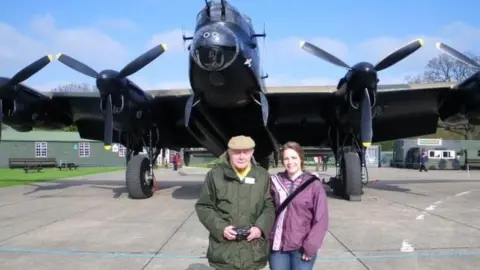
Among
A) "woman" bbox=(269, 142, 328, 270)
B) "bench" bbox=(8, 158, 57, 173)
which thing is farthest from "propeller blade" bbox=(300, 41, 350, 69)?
"bench" bbox=(8, 158, 57, 173)

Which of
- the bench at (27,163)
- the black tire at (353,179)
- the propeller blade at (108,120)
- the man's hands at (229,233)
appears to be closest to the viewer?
the man's hands at (229,233)

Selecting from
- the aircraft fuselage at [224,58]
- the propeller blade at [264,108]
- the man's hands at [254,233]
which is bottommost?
the man's hands at [254,233]

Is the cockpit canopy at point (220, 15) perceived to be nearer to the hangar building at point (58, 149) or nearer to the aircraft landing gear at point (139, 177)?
the aircraft landing gear at point (139, 177)

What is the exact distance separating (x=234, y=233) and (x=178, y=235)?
190 inches

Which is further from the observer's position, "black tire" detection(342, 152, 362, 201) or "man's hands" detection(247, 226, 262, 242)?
"black tire" detection(342, 152, 362, 201)

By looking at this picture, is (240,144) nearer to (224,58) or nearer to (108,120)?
(224,58)

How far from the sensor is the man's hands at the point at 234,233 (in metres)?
3.51

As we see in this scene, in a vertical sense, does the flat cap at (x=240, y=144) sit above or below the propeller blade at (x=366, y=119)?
below

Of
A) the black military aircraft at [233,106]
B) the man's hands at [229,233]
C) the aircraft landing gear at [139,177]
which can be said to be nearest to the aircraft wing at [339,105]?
the black military aircraft at [233,106]

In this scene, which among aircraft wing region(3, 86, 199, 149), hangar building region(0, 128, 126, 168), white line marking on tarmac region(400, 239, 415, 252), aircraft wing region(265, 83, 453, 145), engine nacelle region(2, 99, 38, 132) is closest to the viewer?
white line marking on tarmac region(400, 239, 415, 252)

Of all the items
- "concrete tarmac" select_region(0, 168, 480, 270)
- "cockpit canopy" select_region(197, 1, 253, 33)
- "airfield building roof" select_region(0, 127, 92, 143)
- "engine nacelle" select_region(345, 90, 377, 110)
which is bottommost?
"concrete tarmac" select_region(0, 168, 480, 270)

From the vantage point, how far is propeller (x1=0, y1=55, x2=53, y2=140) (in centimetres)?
1383

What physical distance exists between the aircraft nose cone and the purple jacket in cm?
662

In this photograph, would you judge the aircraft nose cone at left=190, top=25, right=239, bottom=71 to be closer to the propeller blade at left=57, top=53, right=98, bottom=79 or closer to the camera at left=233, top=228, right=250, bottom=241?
the propeller blade at left=57, top=53, right=98, bottom=79
